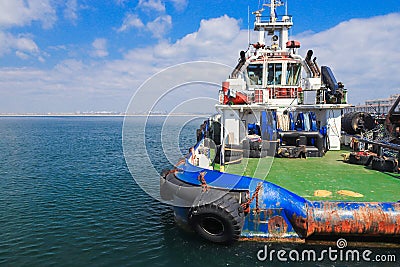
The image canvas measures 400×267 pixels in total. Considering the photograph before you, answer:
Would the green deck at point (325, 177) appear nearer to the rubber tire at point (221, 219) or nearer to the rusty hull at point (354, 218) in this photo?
the rusty hull at point (354, 218)

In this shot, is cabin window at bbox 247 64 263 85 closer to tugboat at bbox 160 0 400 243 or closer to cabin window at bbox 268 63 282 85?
tugboat at bbox 160 0 400 243

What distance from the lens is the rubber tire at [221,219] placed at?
7.69 metres

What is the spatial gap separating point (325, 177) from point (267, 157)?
3690 millimetres

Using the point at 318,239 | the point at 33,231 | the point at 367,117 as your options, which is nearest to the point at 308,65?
the point at 367,117

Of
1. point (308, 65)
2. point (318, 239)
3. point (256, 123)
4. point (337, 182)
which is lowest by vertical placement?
point (318, 239)

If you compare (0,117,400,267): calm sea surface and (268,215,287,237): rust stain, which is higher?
(268,215,287,237): rust stain

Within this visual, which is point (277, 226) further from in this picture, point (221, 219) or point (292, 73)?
point (292, 73)

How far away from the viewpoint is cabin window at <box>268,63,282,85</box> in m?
18.1

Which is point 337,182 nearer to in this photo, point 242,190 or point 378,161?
point 378,161

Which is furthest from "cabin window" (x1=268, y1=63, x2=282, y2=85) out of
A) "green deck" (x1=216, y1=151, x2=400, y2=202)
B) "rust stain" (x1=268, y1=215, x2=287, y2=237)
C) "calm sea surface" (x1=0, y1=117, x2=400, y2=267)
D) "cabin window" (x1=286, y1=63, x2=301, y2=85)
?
"rust stain" (x1=268, y1=215, x2=287, y2=237)

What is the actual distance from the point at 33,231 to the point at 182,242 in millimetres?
5456

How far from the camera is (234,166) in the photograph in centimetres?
1225

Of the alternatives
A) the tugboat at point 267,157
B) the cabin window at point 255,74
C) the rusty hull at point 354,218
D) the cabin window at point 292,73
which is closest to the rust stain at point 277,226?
the tugboat at point 267,157

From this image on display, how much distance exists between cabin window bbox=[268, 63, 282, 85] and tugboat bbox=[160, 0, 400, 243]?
6cm
